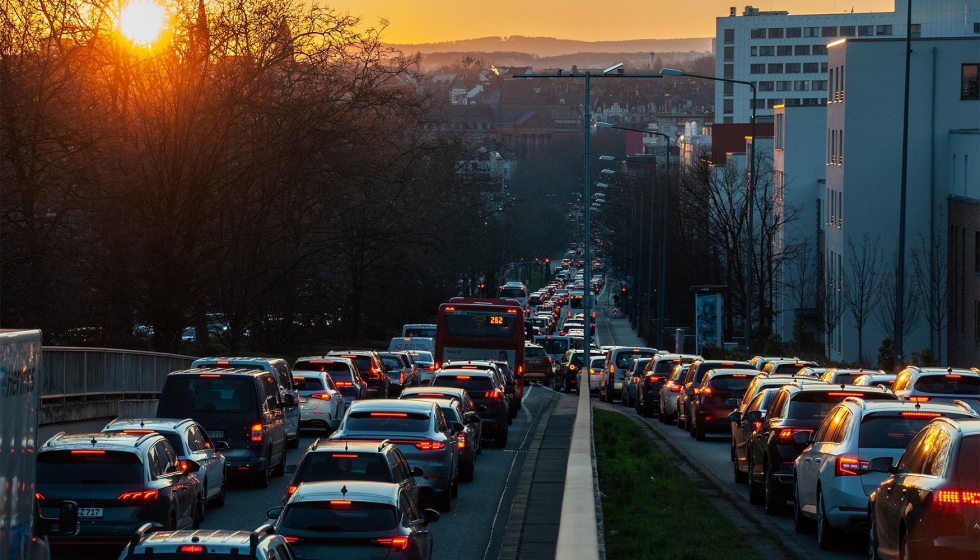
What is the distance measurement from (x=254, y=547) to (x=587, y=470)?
6.65 meters

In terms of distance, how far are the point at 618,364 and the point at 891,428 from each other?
113 feet

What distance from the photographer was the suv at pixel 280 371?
2575 centimetres

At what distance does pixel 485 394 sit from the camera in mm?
29156

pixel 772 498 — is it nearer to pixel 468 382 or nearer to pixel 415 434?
pixel 415 434

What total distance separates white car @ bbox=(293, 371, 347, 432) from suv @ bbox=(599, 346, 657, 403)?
60.1 feet

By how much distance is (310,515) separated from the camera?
11953 mm

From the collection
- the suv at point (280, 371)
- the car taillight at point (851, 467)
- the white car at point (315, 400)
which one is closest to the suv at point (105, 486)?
the car taillight at point (851, 467)

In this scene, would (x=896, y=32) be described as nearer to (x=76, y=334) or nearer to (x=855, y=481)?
(x=76, y=334)

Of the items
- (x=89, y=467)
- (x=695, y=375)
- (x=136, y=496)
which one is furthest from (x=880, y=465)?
(x=695, y=375)

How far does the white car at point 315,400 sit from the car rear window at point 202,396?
29.0ft

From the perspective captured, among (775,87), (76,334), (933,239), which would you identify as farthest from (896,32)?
(76,334)

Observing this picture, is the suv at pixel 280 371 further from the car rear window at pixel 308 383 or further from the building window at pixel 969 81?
the building window at pixel 969 81

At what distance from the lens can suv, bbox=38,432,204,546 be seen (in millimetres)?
14234

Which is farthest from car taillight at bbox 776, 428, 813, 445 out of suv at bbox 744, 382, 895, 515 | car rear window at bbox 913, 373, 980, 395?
car rear window at bbox 913, 373, 980, 395
